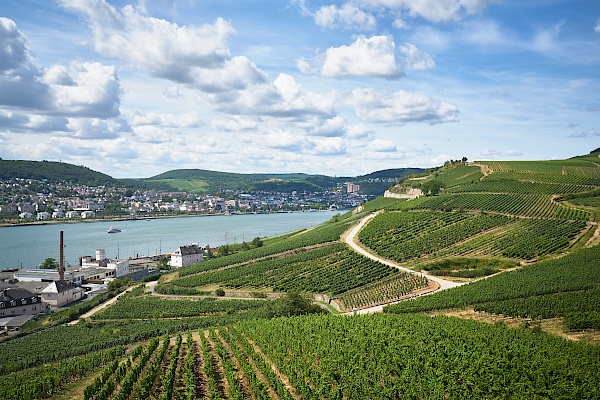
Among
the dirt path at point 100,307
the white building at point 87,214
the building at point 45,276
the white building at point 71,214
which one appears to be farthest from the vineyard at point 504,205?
the white building at point 71,214

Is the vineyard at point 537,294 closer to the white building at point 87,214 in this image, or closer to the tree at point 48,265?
the tree at point 48,265

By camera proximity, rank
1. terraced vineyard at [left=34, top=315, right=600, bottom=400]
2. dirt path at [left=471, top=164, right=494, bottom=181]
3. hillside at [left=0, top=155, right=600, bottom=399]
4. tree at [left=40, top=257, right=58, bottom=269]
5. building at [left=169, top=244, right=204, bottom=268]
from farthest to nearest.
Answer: dirt path at [left=471, top=164, right=494, bottom=181] → tree at [left=40, top=257, right=58, bottom=269] → building at [left=169, top=244, right=204, bottom=268] → hillside at [left=0, top=155, right=600, bottom=399] → terraced vineyard at [left=34, top=315, right=600, bottom=400]

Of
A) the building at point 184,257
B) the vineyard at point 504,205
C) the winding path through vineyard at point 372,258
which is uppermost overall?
the vineyard at point 504,205

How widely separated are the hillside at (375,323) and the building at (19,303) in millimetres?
5790

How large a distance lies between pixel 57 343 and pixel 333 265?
94.3 feet

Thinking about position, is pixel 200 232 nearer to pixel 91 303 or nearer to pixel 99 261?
pixel 99 261

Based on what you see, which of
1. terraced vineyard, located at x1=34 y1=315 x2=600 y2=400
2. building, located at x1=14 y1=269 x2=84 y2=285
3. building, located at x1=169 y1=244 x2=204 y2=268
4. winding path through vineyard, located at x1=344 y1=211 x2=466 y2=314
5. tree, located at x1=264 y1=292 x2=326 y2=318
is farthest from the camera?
building, located at x1=169 y1=244 x2=204 y2=268

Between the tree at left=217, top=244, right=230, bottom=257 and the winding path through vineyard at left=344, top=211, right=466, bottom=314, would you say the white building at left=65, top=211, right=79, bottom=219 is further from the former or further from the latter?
the winding path through vineyard at left=344, top=211, right=466, bottom=314

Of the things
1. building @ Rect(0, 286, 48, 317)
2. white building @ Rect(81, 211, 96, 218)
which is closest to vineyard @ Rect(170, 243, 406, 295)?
building @ Rect(0, 286, 48, 317)

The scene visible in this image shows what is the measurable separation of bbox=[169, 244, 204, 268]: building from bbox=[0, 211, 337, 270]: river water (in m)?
18.9

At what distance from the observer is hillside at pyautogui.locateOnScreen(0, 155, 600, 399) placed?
2138 centimetres

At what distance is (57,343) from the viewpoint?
35.0m

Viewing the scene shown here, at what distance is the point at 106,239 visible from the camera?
112m

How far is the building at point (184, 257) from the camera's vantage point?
241ft
